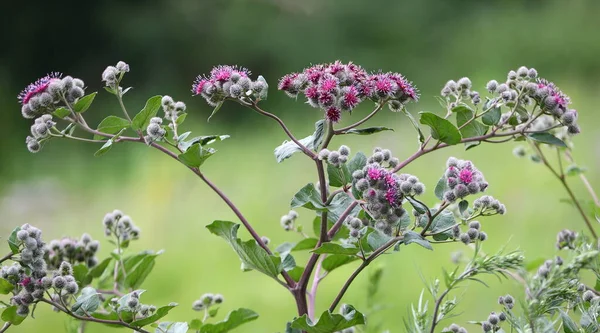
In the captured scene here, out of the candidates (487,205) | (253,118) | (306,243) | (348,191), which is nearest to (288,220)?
(306,243)

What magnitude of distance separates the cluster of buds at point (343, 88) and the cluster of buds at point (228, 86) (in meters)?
0.02

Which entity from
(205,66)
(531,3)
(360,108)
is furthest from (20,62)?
(531,3)

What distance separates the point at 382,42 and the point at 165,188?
150 cm

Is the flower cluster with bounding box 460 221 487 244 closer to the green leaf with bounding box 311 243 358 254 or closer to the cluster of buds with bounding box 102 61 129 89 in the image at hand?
the green leaf with bounding box 311 243 358 254

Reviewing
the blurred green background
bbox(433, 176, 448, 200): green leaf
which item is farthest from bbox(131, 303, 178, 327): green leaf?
the blurred green background

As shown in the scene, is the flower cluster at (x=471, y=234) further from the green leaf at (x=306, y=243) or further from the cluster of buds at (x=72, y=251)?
the cluster of buds at (x=72, y=251)

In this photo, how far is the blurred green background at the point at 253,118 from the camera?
199 cm

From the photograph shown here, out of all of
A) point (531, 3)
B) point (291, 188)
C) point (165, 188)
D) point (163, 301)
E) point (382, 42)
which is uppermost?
point (531, 3)

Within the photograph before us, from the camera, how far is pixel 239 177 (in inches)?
105

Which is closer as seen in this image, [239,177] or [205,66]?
[239,177]

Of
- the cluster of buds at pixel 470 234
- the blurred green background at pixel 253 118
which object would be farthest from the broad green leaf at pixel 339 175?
the blurred green background at pixel 253 118

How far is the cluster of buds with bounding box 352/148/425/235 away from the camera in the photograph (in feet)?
1.73

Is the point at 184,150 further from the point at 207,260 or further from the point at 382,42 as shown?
the point at 382,42

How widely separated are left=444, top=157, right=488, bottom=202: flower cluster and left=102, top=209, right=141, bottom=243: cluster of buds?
0.40 meters
